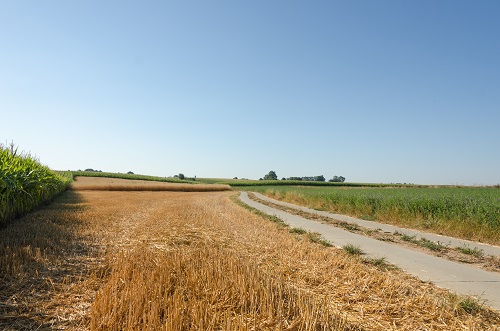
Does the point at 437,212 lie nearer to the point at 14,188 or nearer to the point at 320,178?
the point at 14,188

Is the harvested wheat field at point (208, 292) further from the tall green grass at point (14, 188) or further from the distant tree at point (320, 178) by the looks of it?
the distant tree at point (320, 178)

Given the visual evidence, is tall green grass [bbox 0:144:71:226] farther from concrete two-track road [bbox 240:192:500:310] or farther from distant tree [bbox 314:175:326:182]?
distant tree [bbox 314:175:326:182]

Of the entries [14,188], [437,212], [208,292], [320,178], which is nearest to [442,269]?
[208,292]

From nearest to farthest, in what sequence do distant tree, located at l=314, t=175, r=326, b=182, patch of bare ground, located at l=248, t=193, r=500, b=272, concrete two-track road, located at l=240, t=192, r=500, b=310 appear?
concrete two-track road, located at l=240, t=192, r=500, b=310, patch of bare ground, located at l=248, t=193, r=500, b=272, distant tree, located at l=314, t=175, r=326, b=182

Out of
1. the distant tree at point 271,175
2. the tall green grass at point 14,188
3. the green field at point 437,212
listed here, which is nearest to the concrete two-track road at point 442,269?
the green field at point 437,212

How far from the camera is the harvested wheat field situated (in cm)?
346

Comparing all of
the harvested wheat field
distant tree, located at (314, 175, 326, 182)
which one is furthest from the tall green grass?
distant tree, located at (314, 175, 326, 182)

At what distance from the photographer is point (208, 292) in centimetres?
419

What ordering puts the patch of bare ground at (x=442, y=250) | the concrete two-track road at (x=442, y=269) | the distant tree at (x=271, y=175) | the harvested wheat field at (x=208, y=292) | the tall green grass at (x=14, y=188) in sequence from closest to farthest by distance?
the harvested wheat field at (x=208, y=292)
the concrete two-track road at (x=442, y=269)
the patch of bare ground at (x=442, y=250)
the tall green grass at (x=14, y=188)
the distant tree at (x=271, y=175)

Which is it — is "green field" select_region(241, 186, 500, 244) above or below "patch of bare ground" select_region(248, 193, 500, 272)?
above

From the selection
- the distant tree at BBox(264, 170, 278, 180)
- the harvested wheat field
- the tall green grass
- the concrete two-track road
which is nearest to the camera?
the harvested wheat field

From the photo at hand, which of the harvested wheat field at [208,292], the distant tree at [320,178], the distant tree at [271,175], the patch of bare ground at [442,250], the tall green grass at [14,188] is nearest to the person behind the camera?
the harvested wheat field at [208,292]

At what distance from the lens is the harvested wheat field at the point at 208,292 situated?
3.46 m

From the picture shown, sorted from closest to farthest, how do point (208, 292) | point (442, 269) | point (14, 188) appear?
point (208, 292) < point (442, 269) < point (14, 188)
